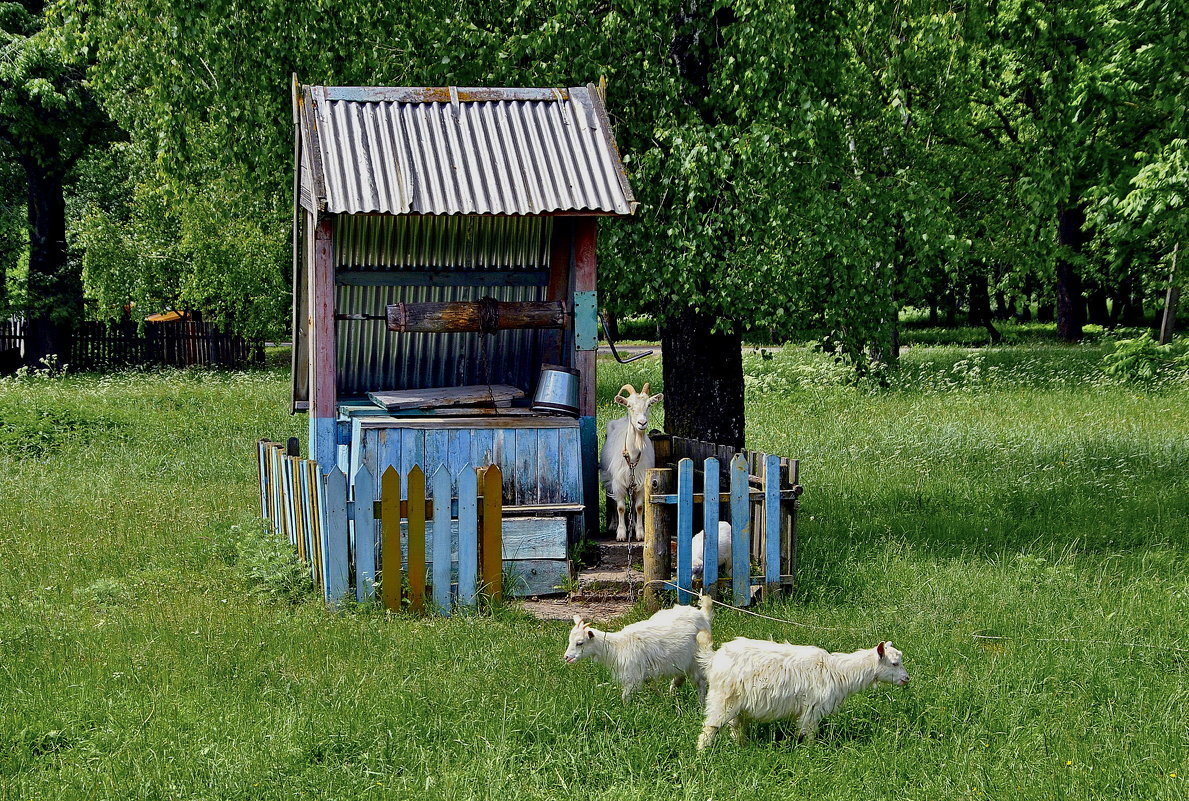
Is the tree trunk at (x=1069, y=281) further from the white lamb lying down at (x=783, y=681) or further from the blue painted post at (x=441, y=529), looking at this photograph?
the white lamb lying down at (x=783, y=681)

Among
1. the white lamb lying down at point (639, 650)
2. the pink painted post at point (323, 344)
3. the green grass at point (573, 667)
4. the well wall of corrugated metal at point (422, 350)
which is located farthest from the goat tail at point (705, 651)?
the well wall of corrugated metal at point (422, 350)

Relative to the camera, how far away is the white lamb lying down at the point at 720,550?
306 inches

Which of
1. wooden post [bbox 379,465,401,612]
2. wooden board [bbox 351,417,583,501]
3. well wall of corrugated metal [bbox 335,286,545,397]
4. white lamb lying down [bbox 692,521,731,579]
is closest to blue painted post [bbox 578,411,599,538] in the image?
wooden board [bbox 351,417,583,501]

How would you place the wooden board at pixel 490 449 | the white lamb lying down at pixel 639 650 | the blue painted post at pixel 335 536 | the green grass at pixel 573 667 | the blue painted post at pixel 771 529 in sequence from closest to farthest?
the green grass at pixel 573 667 → the white lamb lying down at pixel 639 650 → the blue painted post at pixel 335 536 → the blue painted post at pixel 771 529 → the wooden board at pixel 490 449

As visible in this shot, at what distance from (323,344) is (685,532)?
306cm

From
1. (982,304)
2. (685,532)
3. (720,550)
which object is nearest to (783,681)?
(685,532)

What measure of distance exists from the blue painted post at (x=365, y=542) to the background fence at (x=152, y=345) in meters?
26.4

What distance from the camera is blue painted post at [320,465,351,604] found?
718 cm

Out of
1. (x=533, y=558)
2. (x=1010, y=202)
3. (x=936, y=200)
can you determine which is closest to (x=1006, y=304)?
(x=1010, y=202)

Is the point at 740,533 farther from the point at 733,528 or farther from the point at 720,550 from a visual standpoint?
the point at 720,550

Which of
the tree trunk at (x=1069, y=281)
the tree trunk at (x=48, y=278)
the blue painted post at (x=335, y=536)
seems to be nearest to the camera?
the blue painted post at (x=335, y=536)

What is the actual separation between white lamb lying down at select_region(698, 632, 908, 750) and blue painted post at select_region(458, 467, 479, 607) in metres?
2.41

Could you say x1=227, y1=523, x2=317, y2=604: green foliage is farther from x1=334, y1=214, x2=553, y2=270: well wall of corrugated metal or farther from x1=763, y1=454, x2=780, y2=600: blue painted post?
x1=763, y1=454, x2=780, y2=600: blue painted post

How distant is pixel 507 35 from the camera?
11047 mm
